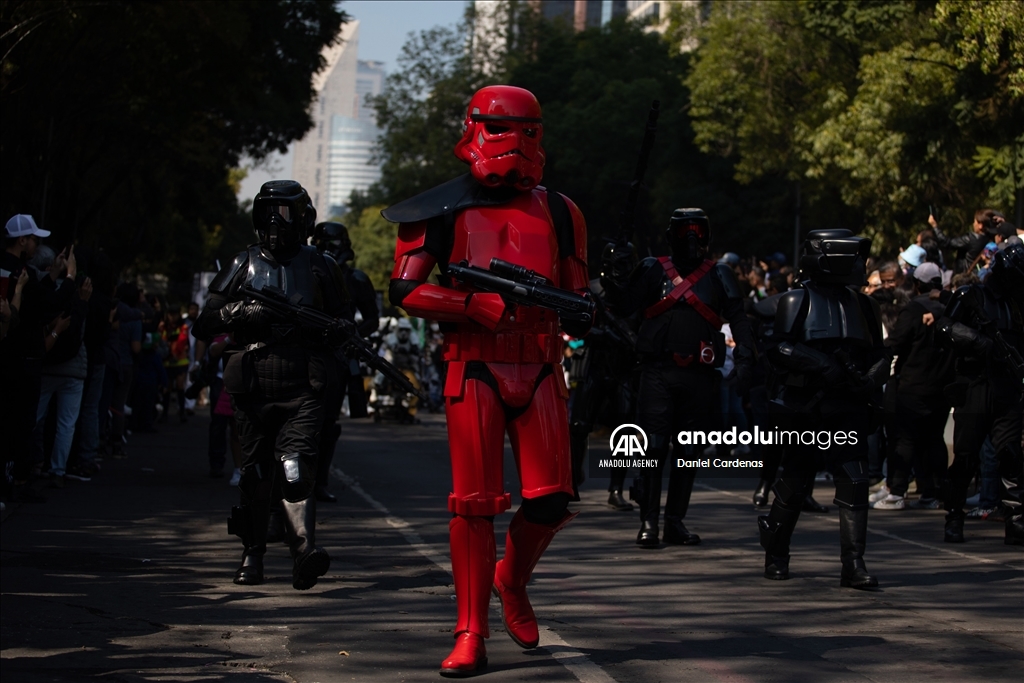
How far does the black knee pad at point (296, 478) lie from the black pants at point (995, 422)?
4739mm

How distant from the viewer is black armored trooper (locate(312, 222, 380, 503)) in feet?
37.6

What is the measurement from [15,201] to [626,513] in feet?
44.0

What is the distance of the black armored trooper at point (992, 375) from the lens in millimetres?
9680

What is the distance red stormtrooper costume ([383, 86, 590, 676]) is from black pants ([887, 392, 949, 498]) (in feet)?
21.6

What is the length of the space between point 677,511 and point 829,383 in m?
2.01

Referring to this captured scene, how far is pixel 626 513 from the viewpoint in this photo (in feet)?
39.2

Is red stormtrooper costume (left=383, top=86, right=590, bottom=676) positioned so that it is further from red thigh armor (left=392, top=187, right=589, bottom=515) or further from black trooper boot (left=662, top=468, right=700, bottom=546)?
black trooper boot (left=662, top=468, right=700, bottom=546)

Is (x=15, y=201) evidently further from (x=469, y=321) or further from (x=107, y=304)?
(x=469, y=321)

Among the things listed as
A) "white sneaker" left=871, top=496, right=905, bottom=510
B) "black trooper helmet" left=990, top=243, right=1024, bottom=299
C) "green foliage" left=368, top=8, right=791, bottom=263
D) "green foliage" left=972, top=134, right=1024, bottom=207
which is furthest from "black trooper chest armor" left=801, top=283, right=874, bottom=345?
"green foliage" left=368, top=8, right=791, bottom=263

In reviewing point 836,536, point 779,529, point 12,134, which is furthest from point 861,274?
point 12,134

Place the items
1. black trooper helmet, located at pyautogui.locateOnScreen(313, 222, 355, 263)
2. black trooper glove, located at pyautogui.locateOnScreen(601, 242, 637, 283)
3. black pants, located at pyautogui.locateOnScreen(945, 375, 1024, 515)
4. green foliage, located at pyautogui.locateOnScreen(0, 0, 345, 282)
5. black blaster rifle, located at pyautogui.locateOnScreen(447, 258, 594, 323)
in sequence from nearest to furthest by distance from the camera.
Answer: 1. black blaster rifle, located at pyautogui.locateOnScreen(447, 258, 594, 323)
2. black trooper glove, located at pyautogui.locateOnScreen(601, 242, 637, 283)
3. black pants, located at pyautogui.locateOnScreen(945, 375, 1024, 515)
4. black trooper helmet, located at pyautogui.locateOnScreen(313, 222, 355, 263)
5. green foliage, located at pyautogui.locateOnScreen(0, 0, 345, 282)

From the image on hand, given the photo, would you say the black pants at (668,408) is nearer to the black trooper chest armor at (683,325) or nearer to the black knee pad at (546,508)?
the black trooper chest armor at (683,325)

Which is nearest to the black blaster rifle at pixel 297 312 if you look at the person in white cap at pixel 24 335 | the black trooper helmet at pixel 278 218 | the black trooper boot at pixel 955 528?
the black trooper helmet at pixel 278 218

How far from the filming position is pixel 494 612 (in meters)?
7.35
